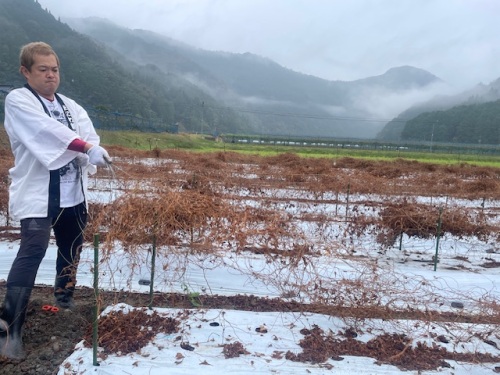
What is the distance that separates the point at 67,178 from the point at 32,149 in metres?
0.27

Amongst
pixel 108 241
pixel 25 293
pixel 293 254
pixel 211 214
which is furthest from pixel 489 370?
pixel 25 293

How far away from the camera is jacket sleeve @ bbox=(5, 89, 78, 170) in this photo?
204 centimetres

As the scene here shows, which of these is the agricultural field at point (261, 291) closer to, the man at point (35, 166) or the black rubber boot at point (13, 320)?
the black rubber boot at point (13, 320)

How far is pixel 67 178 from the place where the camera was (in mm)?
2244

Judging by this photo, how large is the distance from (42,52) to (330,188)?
6514 millimetres

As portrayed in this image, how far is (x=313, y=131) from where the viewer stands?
131m

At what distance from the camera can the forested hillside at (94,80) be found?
41616mm

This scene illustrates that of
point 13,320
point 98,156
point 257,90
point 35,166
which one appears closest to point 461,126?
point 98,156

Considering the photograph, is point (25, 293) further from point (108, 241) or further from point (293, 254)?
point (293, 254)

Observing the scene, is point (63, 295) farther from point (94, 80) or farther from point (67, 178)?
point (94, 80)

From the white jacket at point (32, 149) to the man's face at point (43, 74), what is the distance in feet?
0.22

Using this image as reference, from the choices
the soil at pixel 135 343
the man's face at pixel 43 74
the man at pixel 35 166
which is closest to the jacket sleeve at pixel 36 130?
the man at pixel 35 166

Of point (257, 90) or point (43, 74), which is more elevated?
point (257, 90)

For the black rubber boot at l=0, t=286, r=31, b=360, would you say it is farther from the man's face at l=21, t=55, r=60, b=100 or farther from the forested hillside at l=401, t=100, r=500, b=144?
the forested hillside at l=401, t=100, r=500, b=144
